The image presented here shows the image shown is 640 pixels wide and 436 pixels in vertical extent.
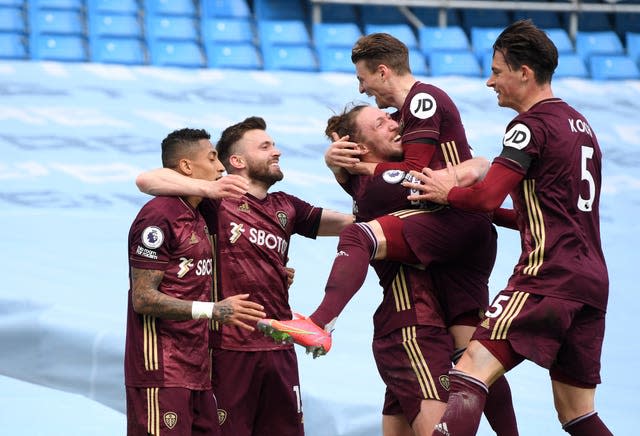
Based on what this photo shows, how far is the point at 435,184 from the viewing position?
5207mm

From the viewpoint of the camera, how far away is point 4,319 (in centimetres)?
752

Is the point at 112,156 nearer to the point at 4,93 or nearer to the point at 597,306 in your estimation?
the point at 4,93

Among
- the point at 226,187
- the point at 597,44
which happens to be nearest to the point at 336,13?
the point at 597,44

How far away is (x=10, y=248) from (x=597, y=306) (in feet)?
17.4

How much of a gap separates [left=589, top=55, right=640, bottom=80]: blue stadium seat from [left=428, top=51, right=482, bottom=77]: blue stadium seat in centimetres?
162

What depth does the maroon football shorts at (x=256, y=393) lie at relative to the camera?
579 centimetres

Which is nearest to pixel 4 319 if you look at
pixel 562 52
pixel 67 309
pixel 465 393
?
pixel 67 309

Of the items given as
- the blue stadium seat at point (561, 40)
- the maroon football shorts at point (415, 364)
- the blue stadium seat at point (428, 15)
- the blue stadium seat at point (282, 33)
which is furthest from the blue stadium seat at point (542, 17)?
the maroon football shorts at point (415, 364)

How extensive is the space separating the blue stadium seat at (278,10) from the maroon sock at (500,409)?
9522mm

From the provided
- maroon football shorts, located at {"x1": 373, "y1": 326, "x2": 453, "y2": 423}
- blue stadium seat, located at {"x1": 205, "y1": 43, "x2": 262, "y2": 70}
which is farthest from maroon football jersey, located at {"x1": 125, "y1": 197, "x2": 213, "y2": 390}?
blue stadium seat, located at {"x1": 205, "y1": 43, "x2": 262, "y2": 70}

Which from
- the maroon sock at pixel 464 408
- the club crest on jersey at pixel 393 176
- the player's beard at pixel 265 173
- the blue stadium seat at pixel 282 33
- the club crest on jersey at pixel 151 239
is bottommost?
the maroon sock at pixel 464 408

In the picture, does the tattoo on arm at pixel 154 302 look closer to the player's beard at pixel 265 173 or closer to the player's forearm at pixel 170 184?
the player's forearm at pixel 170 184

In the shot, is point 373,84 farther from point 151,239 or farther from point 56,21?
point 56,21

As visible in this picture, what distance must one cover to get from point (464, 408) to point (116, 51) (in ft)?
30.3
